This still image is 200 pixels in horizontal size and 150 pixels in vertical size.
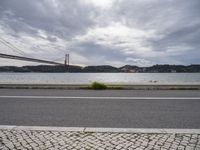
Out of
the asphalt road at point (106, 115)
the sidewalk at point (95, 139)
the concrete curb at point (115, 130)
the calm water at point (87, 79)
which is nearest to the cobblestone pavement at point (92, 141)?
the sidewalk at point (95, 139)

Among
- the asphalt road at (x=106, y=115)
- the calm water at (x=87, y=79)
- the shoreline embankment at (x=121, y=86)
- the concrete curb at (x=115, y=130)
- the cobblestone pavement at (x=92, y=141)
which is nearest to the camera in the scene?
the cobblestone pavement at (x=92, y=141)

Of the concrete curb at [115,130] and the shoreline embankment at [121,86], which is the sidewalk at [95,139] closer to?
the concrete curb at [115,130]

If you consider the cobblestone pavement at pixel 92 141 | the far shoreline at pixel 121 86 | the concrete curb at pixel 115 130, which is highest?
the far shoreline at pixel 121 86

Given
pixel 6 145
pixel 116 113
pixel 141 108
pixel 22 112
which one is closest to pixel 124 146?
pixel 6 145

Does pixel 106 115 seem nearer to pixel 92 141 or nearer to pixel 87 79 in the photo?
pixel 92 141

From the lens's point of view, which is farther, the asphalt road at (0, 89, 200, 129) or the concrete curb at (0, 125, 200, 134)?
the asphalt road at (0, 89, 200, 129)

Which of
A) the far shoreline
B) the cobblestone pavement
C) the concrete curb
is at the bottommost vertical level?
the cobblestone pavement

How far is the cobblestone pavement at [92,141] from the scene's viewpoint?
3361 millimetres

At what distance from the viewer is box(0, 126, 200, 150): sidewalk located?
3.37m

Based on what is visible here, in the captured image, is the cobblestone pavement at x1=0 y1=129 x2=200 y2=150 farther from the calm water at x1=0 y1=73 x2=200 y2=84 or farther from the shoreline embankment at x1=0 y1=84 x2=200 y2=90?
the calm water at x1=0 y1=73 x2=200 y2=84

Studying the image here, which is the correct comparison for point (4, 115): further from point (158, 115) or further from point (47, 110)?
point (158, 115)

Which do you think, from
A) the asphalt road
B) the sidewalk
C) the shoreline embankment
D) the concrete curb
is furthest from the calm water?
the sidewalk

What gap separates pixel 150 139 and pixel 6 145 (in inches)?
100

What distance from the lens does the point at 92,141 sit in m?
3.61
